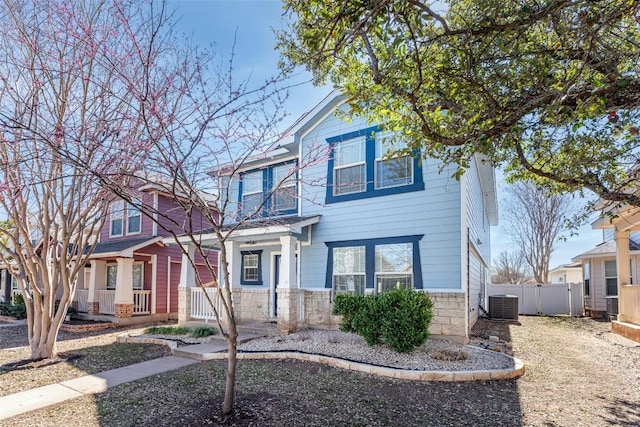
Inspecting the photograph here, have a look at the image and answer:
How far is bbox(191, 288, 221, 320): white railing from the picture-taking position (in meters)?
11.7

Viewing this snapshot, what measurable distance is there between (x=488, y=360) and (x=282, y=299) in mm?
5018

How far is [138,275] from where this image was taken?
1631 cm

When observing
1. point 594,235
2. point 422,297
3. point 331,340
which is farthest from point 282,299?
point 594,235

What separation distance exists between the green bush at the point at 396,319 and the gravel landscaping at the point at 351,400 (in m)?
1.13

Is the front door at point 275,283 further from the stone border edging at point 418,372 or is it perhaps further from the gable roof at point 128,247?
the gable roof at point 128,247

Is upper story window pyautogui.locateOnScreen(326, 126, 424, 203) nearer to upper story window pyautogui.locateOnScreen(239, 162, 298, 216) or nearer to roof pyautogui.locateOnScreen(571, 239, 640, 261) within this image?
upper story window pyautogui.locateOnScreen(239, 162, 298, 216)

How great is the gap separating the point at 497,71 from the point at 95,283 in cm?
1634

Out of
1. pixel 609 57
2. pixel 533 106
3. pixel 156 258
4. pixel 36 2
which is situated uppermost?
pixel 36 2

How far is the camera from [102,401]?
17.9 ft

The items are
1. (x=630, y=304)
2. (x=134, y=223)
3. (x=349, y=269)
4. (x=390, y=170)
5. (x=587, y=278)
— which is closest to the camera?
(x=390, y=170)

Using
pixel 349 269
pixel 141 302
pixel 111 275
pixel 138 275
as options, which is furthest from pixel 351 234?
pixel 111 275

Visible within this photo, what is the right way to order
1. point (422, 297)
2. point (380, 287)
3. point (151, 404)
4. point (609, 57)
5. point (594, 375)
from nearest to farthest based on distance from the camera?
point (609, 57), point (151, 404), point (594, 375), point (422, 297), point (380, 287)

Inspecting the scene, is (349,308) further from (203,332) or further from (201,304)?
(201,304)

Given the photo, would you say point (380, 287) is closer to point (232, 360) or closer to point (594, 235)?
point (232, 360)
